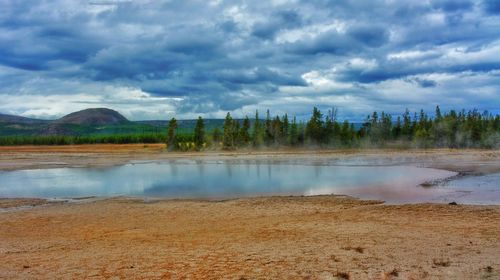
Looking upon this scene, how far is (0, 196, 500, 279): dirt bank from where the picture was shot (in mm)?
10000

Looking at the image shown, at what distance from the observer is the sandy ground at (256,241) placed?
998 centimetres

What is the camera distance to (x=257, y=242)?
13047 millimetres

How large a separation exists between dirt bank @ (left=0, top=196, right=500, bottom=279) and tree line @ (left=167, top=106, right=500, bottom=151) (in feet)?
232

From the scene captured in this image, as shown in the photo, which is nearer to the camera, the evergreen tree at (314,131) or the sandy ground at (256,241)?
the sandy ground at (256,241)

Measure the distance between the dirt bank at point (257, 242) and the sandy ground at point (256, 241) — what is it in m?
0.03

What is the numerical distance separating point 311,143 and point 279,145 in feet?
24.3

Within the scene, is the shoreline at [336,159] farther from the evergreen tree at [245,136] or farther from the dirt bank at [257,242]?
the evergreen tree at [245,136]

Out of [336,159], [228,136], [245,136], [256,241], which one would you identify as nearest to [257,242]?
[256,241]

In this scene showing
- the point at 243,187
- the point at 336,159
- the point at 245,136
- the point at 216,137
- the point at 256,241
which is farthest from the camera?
the point at 216,137

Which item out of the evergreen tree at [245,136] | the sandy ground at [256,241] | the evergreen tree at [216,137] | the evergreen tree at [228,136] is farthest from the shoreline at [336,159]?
the evergreen tree at [216,137]

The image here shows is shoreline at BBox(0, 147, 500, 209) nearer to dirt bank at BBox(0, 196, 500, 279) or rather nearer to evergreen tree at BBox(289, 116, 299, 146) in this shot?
dirt bank at BBox(0, 196, 500, 279)

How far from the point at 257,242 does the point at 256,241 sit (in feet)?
0.55

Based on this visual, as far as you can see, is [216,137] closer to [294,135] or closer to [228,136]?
[228,136]

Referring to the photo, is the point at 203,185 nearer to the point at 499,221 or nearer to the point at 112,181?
the point at 112,181
